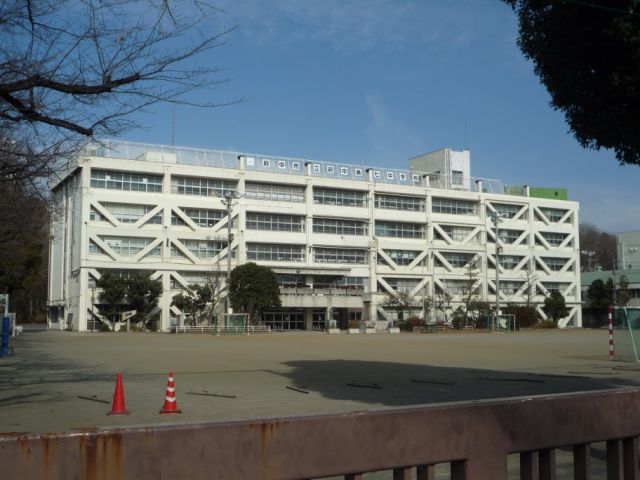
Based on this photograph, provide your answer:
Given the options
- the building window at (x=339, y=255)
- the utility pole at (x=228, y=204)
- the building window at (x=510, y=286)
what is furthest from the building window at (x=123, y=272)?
the building window at (x=510, y=286)

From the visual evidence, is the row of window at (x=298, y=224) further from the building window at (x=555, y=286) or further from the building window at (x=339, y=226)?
the building window at (x=555, y=286)

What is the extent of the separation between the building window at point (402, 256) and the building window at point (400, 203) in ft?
16.7

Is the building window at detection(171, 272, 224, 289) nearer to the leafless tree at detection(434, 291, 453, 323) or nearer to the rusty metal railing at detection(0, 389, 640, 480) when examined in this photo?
the leafless tree at detection(434, 291, 453, 323)

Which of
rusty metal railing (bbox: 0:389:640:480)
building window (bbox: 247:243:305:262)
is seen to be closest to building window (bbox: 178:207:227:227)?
building window (bbox: 247:243:305:262)

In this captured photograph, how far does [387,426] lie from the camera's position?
264cm

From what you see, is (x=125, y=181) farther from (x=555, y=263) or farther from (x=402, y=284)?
(x=555, y=263)

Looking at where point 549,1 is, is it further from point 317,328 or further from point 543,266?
point 543,266

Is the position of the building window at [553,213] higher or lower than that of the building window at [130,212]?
higher

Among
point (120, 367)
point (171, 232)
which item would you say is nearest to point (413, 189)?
point (171, 232)

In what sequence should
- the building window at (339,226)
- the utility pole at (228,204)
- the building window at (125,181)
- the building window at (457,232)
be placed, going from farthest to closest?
1. the building window at (457,232)
2. the building window at (339,226)
3. the building window at (125,181)
4. the utility pole at (228,204)

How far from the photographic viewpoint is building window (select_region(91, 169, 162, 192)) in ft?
215

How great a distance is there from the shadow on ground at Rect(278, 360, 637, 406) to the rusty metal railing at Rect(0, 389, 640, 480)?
7.80 metres

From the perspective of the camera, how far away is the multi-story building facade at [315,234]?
66938 millimetres

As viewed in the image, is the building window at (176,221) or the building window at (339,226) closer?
the building window at (176,221)
